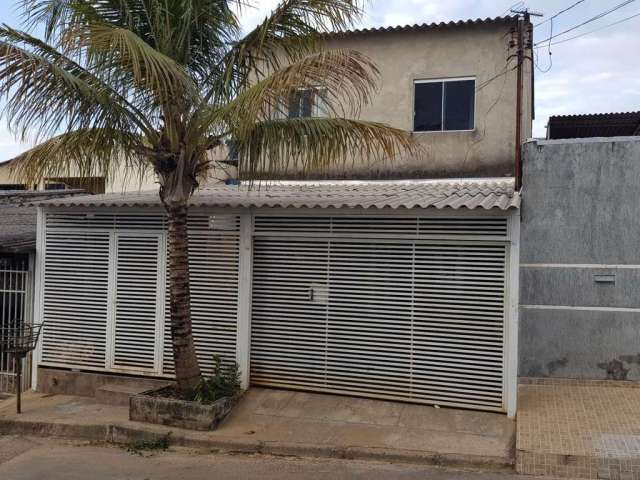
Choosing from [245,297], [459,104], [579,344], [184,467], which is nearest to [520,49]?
[459,104]

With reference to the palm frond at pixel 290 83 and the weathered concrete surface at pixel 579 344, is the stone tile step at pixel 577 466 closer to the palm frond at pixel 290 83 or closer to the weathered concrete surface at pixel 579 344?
the weathered concrete surface at pixel 579 344

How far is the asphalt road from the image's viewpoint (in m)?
6.26

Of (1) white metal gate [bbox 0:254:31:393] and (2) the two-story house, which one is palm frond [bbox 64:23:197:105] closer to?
(2) the two-story house

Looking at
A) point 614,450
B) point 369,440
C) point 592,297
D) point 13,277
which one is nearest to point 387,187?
point 592,297

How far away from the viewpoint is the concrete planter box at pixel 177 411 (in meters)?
7.40

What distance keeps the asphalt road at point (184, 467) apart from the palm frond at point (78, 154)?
3242 mm

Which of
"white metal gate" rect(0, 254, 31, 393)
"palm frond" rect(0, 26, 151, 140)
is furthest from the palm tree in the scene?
"white metal gate" rect(0, 254, 31, 393)

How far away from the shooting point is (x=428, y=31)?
11.9m

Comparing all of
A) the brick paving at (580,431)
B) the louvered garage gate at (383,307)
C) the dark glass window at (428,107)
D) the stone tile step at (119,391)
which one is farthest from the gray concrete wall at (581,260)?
the stone tile step at (119,391)

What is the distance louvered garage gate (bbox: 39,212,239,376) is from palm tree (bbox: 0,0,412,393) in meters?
1.13

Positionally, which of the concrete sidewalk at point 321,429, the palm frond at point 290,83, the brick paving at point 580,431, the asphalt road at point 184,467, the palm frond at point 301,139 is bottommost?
the asphalt road at point 184,467

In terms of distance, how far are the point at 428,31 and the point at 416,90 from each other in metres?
1.15

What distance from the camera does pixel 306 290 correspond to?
335 inches

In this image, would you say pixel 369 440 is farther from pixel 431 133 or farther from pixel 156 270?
pixel 431 133
